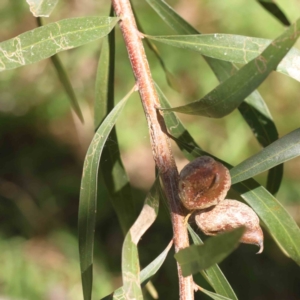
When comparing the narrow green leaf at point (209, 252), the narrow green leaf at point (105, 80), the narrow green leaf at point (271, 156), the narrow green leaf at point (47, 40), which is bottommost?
the narrow green leaf at point (209, 252)

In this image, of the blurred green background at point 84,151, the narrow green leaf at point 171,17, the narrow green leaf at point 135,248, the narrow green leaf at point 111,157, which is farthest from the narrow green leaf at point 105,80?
the blurred green background at point 84,151

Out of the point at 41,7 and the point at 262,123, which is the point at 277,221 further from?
the point at 41,7

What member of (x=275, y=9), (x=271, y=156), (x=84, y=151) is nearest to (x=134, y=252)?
(x=271, y=156)

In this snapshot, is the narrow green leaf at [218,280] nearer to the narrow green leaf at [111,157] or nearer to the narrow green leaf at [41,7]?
the narrow green leaf at [111,157]

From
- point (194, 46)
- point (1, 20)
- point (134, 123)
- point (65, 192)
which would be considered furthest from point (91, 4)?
point (194, 46)

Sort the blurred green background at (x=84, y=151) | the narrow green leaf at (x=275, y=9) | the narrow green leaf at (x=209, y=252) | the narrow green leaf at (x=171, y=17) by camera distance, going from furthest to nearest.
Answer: the blurred green background at (x=84, y=151) → the narrow green leaf at (x=275, y=9) → the narrow green leaf at (x=171, y=17) → the narrow green leaf at (x=209, y=252)

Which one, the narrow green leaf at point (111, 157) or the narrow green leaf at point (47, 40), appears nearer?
the narrow green leaf at point (47, 40)

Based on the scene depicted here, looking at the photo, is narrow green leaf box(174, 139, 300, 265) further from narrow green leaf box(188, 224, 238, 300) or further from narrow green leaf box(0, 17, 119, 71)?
narrow green leaf box(0, 17, 119, 71)
